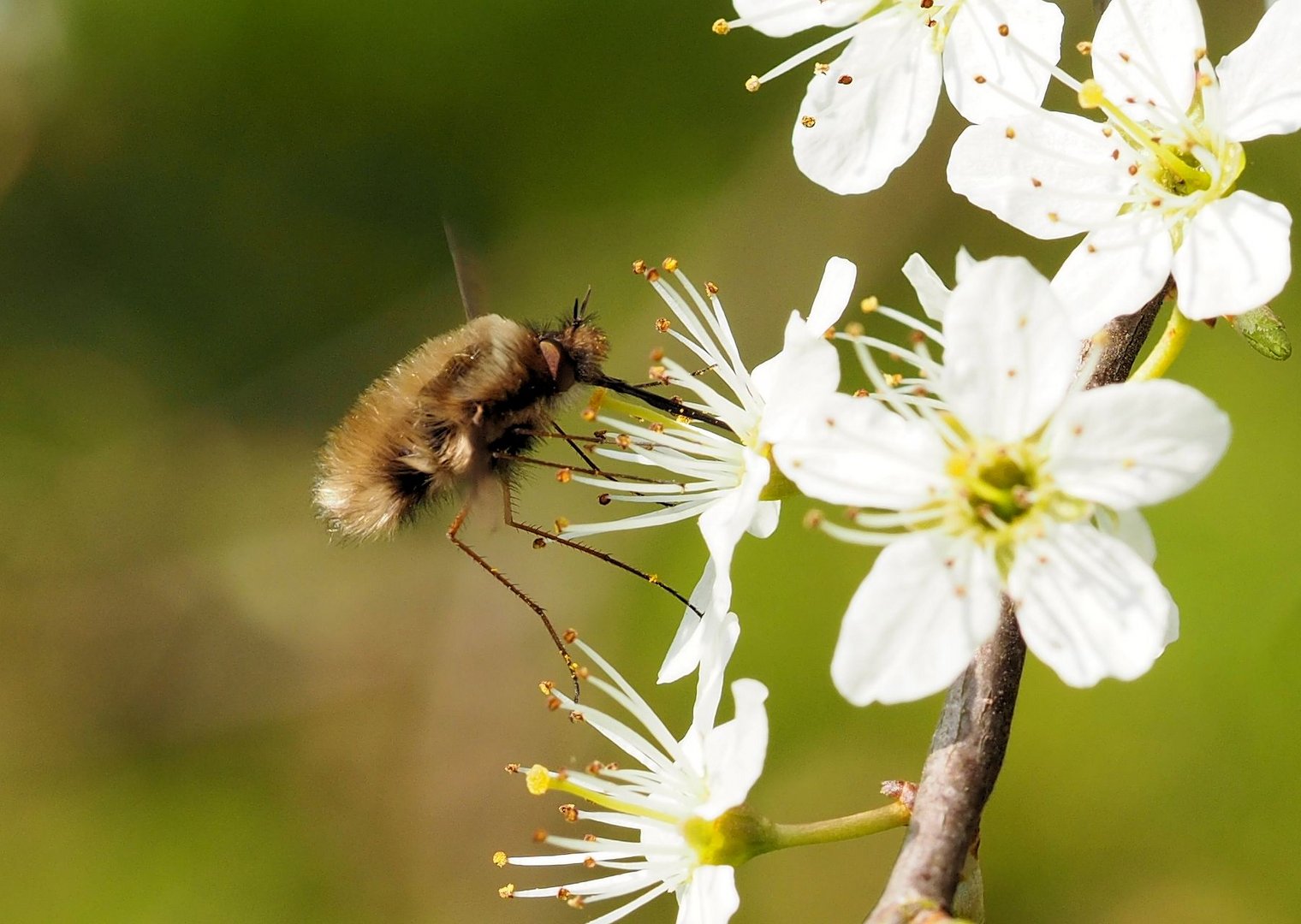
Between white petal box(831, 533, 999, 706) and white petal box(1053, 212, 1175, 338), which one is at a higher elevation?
white petal box(1053, 212, 1175, 338)

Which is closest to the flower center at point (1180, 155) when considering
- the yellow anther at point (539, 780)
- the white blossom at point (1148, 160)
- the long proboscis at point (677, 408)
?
the white blossom at point (1148, 160)

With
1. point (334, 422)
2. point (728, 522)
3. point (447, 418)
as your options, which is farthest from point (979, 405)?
point (334, 422)

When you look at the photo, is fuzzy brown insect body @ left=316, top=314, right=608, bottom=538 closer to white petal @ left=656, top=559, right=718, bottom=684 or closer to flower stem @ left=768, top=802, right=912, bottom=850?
white petal @ left=656, top=559, right=718, bottom=684

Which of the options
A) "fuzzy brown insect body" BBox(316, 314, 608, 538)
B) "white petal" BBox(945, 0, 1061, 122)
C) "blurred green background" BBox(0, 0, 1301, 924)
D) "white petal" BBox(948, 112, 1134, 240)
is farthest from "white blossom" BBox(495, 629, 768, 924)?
"blurred green background" BBox(0, 0, 1301, 924)

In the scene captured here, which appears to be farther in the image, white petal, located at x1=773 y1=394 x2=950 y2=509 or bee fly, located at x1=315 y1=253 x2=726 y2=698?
bee fly, located at x1=315 y1=253 x2=726 y2=698

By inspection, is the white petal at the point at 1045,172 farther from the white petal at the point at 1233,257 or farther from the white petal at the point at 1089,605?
the white petal at the point at 1089,605

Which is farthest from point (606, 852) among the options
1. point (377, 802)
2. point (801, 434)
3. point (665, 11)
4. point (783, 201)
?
point (665, 11)

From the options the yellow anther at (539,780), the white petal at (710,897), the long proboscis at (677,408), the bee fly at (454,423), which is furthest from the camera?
the bee fly at (454,423)

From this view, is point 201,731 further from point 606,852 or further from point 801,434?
point 801,434
